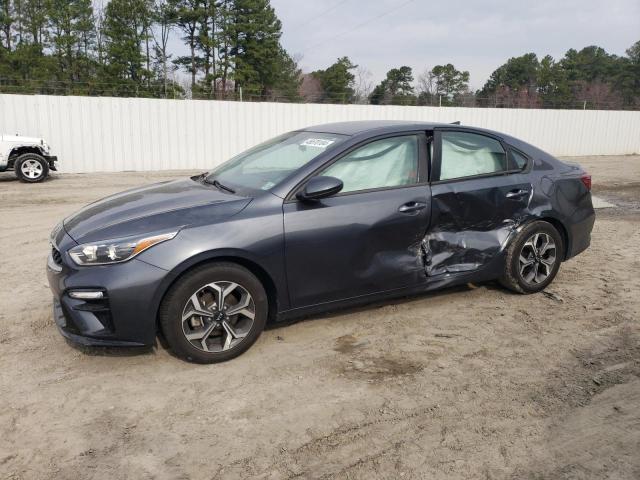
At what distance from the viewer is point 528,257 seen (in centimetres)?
484

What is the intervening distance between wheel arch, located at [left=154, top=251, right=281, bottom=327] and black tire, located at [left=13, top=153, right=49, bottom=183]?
11021 millimetres

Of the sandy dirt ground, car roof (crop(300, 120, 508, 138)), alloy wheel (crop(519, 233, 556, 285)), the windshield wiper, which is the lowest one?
the sandy dirt ground

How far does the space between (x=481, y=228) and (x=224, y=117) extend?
45.9ft

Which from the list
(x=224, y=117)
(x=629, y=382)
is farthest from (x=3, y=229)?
(x=224, y=117)

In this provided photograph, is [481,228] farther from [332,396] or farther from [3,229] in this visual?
[3,229]

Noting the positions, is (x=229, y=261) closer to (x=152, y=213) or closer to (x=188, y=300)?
(x=188, y=300)

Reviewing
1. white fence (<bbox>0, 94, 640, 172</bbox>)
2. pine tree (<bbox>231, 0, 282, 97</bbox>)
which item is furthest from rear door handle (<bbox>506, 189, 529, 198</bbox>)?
pine tree (<bbox>231, 0, 282, 97</bbox>)

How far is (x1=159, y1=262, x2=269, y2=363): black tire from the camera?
3387 millimetres

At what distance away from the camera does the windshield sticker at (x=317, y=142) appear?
13.6 feet

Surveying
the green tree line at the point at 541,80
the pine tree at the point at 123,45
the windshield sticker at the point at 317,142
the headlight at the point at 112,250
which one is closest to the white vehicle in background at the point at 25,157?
the windshield sticker at the point at 317,142

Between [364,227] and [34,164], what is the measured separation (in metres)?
11.5

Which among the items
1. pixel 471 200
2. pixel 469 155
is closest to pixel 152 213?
pixel 471 200

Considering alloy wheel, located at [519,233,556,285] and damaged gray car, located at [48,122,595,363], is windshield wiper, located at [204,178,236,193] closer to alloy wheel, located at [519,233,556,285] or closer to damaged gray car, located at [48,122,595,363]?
damaged gray car, located at [48,122,595,363]

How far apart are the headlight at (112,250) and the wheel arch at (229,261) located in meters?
0.23
